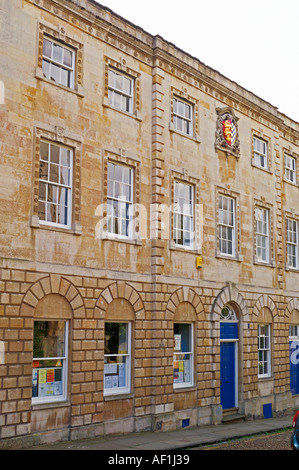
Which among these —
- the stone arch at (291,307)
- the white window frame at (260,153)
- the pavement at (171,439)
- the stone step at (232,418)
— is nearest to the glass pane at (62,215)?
the pavement at (171,439)

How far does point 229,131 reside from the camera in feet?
71.3

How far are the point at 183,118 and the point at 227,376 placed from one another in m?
9.47

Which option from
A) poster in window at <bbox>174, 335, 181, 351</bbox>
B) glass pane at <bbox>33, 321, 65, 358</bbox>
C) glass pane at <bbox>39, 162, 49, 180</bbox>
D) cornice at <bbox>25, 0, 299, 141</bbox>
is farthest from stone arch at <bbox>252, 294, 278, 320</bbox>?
glass pane at <bbox>39, 162, 49, 180</bbox>

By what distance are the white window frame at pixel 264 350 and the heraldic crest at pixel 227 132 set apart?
7.18 meters

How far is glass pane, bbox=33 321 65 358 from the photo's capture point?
14547mm

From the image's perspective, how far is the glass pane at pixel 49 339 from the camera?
14.5 metres

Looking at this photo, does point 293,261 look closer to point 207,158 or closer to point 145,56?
point 207,158

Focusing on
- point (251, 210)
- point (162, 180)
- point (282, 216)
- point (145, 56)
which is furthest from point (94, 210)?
point (282, 216)

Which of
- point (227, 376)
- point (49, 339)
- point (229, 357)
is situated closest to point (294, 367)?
point (229, 357)

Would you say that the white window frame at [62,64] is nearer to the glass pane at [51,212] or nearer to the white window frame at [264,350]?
the glass pane at [51,212]

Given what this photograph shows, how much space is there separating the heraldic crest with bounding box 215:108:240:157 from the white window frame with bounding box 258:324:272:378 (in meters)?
7.18

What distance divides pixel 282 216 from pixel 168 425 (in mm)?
11168

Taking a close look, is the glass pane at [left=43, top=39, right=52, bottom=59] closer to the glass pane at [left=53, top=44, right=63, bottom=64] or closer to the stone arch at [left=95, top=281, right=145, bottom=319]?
the glass pane at [left=53, top=44, right=63, bottom=64]

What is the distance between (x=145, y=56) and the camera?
61.1ft
